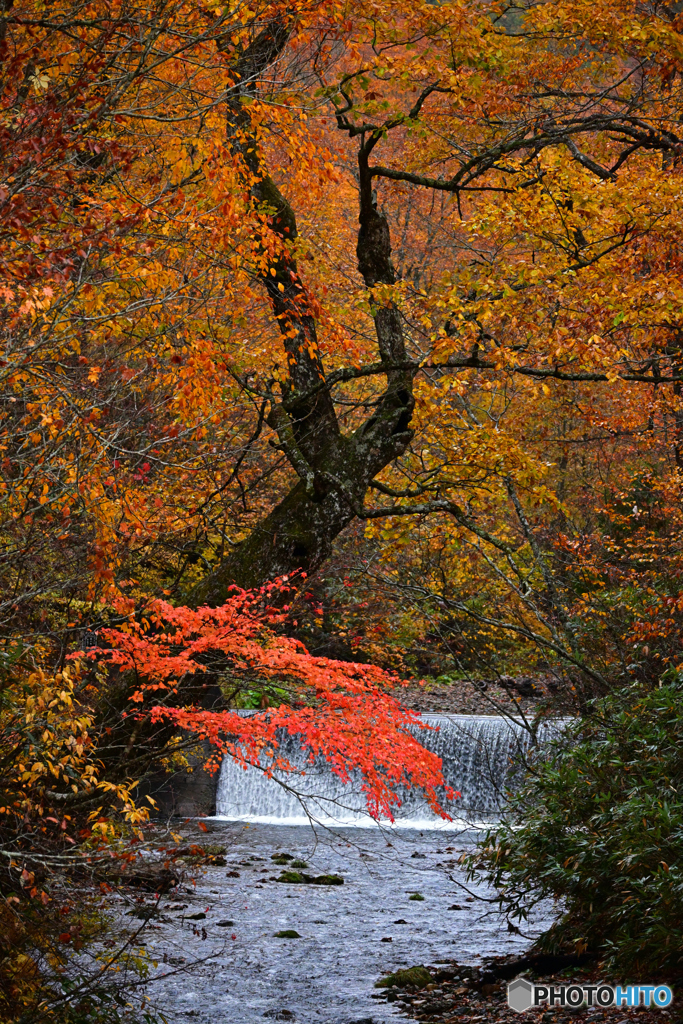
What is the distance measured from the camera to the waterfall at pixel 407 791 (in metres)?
15.3

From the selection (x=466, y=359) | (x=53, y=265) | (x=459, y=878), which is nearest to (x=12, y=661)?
(x=53, y=265)

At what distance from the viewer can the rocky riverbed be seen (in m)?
6.58

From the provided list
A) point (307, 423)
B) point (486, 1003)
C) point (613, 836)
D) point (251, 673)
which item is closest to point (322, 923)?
point (251, 673)

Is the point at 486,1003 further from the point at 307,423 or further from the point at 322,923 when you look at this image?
the point at 307,423

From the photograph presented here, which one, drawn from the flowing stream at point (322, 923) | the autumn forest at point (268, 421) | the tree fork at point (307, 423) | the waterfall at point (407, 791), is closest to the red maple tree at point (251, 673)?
the autumn forest at point (268, 421)

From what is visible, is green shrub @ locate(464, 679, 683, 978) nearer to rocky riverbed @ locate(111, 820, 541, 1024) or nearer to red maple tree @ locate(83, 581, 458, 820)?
red maple tree @ locate(83, 581, 458, 820)

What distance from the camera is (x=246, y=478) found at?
11.6 m

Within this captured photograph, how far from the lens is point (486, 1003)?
6168 millimetres

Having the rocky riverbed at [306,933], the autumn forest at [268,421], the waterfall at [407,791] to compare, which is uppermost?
the autumn forest at [268,421]

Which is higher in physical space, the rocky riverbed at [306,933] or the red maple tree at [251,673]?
the red maple tree at [251,673]

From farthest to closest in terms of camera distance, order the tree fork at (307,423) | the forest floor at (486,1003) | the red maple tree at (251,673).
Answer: the tree fork at (307,423)
the red maple tree at (251,673)
the forest floor at (486,1003)

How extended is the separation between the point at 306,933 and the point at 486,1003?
281cm

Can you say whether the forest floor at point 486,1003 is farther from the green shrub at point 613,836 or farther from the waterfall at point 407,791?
the waterfall at point 407,791

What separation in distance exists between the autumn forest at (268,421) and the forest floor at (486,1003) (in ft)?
1.04
